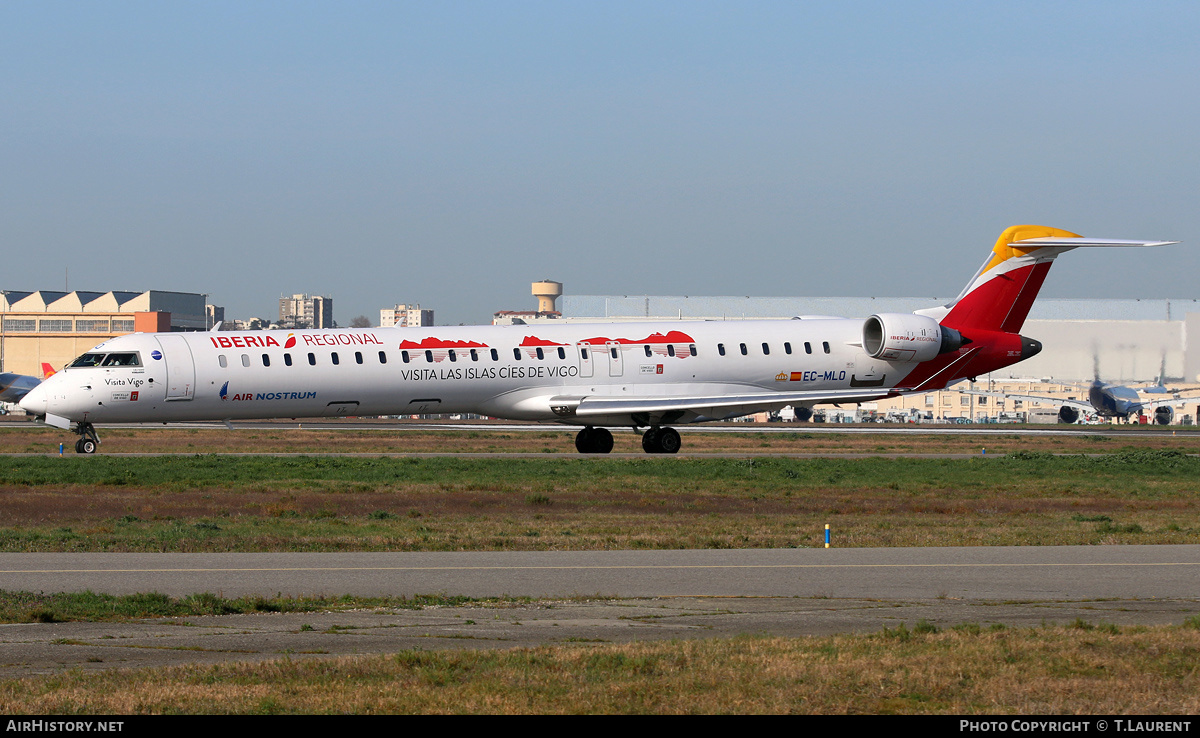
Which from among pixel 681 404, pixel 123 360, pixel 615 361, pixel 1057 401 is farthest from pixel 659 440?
pixel 1057 401

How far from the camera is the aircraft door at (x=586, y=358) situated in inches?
1423

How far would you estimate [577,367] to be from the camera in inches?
1421

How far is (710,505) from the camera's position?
2425cm

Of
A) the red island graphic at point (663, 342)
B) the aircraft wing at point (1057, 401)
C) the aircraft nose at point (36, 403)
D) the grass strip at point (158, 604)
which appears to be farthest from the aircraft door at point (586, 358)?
the aircraft wing at point (1057, 401)

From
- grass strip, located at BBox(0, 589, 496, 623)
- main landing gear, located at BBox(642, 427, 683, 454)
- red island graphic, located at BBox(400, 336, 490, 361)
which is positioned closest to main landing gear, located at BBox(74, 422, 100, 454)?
red island graphic, located at BBox(400, 336, 490, 361)

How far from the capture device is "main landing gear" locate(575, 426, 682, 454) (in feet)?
123

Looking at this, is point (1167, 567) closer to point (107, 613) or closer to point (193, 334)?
point (107, 613)

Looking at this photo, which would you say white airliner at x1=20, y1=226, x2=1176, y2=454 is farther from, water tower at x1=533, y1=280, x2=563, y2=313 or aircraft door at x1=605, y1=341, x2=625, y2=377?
water tower at x1=533, y1=280, x2=563, y2=313

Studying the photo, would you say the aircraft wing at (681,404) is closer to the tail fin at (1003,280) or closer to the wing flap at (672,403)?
the wing flap at (672,403)

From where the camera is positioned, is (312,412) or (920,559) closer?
(920,559)

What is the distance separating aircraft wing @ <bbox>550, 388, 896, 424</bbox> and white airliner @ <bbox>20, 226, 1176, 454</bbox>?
0.18 feet

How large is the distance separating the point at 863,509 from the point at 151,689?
16843 mm
